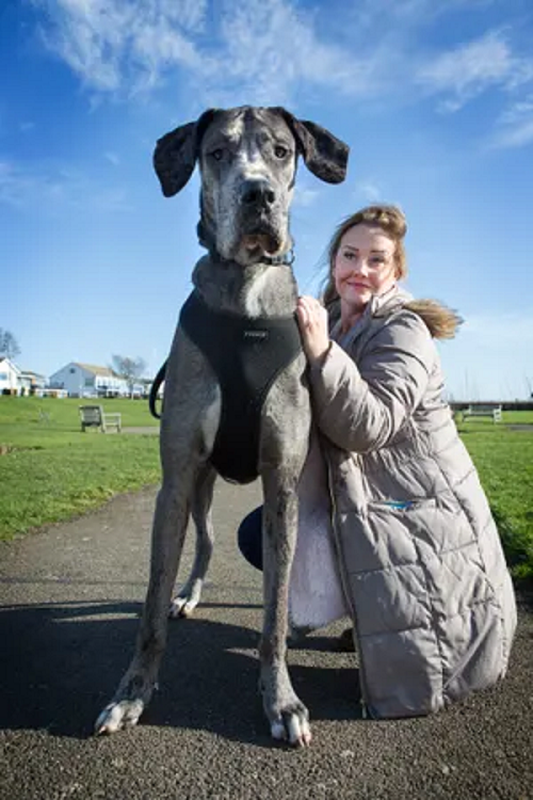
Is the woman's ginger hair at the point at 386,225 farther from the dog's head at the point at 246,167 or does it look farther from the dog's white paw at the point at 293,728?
the dog's white paw at the point at 293,728

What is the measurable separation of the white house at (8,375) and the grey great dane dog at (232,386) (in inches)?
3839

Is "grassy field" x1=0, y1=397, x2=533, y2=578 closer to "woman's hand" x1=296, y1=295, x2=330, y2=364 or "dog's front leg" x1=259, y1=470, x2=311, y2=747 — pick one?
"dog's front leg" x1=259, y1=470, x2=311, y2=747

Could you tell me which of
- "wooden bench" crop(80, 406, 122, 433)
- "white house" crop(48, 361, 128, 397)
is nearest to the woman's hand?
"wooden bench" crop(80, 406, 122, 433)

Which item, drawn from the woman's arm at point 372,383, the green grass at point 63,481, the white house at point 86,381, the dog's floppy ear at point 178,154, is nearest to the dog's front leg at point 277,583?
the woman's arm at point 372,383

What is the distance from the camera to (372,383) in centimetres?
322

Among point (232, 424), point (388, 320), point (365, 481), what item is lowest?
point (365, 481)

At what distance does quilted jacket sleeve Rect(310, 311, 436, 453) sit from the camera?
119 inches

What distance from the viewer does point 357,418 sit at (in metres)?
3.03

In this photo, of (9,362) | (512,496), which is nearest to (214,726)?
(512,496)

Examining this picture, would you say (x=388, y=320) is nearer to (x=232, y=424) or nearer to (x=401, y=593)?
(x=232, y=424)

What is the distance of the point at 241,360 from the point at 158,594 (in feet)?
4.06

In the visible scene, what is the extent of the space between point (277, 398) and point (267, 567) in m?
0.88

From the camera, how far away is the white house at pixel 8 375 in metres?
96.0

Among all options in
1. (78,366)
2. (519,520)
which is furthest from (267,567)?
(78,366)
